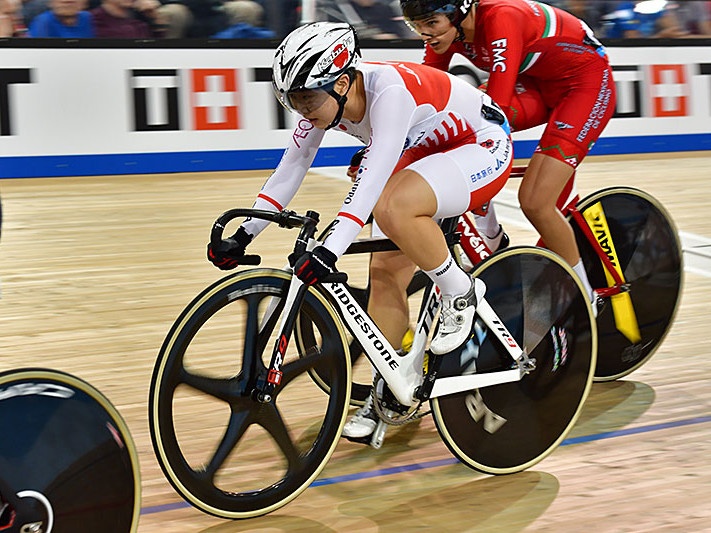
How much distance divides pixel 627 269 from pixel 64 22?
555 cm

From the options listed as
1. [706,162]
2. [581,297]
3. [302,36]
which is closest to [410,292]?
[581,297]

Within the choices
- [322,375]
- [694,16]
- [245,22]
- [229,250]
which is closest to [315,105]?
[229,250]

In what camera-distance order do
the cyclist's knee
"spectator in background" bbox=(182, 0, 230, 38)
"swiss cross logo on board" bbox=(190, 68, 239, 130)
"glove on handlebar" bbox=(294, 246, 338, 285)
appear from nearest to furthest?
1. "glove on handlebar" bbox=(294, 246, 338, 285)
2. the cyclist's knee
3. "swiss cross logo on board" bbox=(190, 68, 239, 130)
4. "spectator in background" bbox=(182, 0, 230, 38)

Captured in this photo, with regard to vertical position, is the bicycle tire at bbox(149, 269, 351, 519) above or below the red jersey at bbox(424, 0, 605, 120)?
below

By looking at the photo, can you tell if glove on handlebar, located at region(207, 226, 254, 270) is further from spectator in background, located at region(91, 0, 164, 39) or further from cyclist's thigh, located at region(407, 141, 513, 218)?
spectator in background, located at region(91, 0, 164, 39)

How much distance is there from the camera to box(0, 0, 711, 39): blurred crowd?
775 cm

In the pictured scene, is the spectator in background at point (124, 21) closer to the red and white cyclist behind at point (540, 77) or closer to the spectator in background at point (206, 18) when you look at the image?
the spectator in background at point (206, 18)

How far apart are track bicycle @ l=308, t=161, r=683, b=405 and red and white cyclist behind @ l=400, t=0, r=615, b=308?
0.12 metres

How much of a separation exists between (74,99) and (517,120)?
16.5 ft

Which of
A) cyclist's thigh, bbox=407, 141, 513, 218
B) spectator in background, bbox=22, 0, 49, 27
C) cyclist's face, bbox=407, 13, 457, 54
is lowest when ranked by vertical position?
spectator in background, bbox=22, 0, 49, 27

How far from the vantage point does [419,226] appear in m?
2.64

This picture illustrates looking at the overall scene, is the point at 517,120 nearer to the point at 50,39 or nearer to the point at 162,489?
the point at 162,489

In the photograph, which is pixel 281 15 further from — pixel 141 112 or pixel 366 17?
pixel 141 112

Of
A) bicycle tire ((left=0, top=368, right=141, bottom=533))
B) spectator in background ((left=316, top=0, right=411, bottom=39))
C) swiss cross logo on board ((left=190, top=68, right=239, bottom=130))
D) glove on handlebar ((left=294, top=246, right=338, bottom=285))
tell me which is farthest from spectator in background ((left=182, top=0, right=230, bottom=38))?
bicycle tire ((left=0, top=368, right=141, bottom=533))
